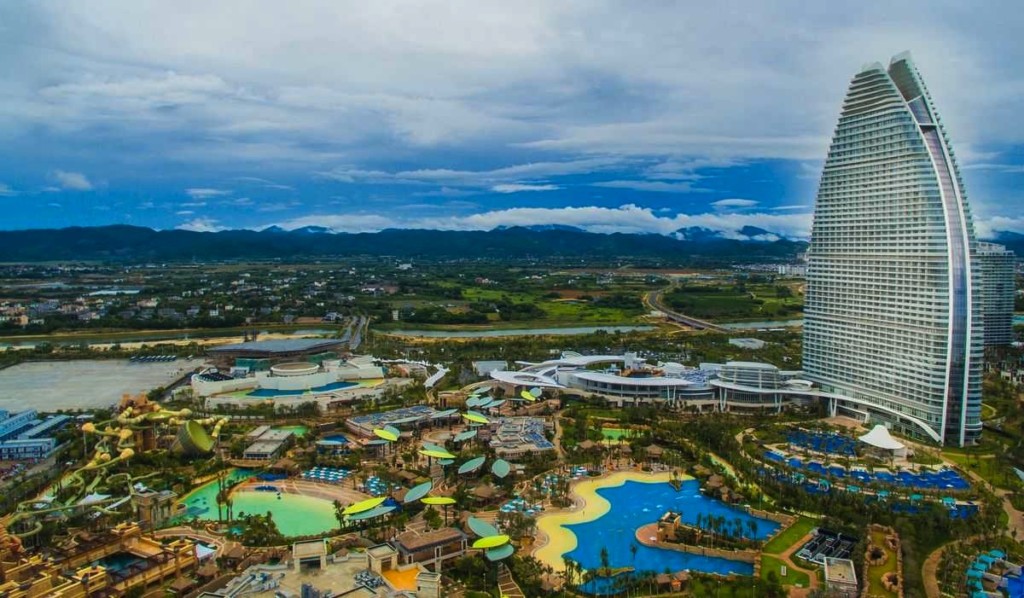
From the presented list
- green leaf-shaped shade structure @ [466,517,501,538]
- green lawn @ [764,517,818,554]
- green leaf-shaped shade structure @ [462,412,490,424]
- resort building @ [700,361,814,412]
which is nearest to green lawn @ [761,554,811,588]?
green lawn @ [764,517,818,554]

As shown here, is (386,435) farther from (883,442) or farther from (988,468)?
(988,468)

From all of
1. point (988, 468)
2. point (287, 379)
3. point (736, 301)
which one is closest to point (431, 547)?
point (988, 468)

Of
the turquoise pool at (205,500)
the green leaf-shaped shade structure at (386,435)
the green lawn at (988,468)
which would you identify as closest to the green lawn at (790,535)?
the green lawn at (988,468)

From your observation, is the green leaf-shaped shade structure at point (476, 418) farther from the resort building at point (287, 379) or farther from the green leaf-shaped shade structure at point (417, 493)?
the resort building at point (287, 379)

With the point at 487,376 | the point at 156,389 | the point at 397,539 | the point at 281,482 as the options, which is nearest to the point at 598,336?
the point at 487,376

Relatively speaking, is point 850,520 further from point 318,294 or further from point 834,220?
point 318,294
